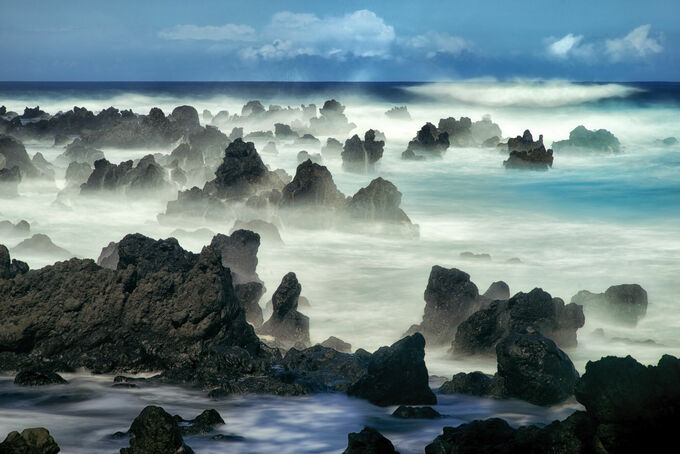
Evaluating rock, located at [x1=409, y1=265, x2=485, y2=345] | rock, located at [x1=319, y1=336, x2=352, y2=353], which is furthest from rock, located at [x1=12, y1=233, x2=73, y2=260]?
rock, located at [x1=409, y1=265, x2=485, y2=345]

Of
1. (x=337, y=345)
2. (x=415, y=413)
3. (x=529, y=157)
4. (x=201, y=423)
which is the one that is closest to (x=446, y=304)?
(x=337, y=345)

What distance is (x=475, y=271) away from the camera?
33.7 feet

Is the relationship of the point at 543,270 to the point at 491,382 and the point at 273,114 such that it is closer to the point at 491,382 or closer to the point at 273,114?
the point at 491,382

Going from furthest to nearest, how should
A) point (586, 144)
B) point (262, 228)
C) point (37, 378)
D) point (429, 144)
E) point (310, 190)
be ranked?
point (586, 144) → point (429, 144) → point (310, 190) → point (262, 228) → point (37, 378)

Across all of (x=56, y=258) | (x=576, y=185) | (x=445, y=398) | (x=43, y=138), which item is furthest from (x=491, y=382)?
(x=43, y=138)

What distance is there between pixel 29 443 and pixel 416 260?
833cm

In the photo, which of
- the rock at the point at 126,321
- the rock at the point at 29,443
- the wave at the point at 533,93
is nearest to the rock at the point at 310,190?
the rock at the point at 126,321

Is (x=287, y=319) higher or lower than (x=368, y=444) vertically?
higher

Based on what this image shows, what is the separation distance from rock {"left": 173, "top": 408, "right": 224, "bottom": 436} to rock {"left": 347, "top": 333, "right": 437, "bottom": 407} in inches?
41.0

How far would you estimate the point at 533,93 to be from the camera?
163 ft

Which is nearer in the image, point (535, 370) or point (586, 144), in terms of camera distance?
point (535, 370)

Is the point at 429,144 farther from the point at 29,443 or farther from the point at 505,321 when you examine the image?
the point at 29,443

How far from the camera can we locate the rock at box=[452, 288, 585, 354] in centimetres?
628

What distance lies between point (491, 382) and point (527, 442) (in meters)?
1.79
